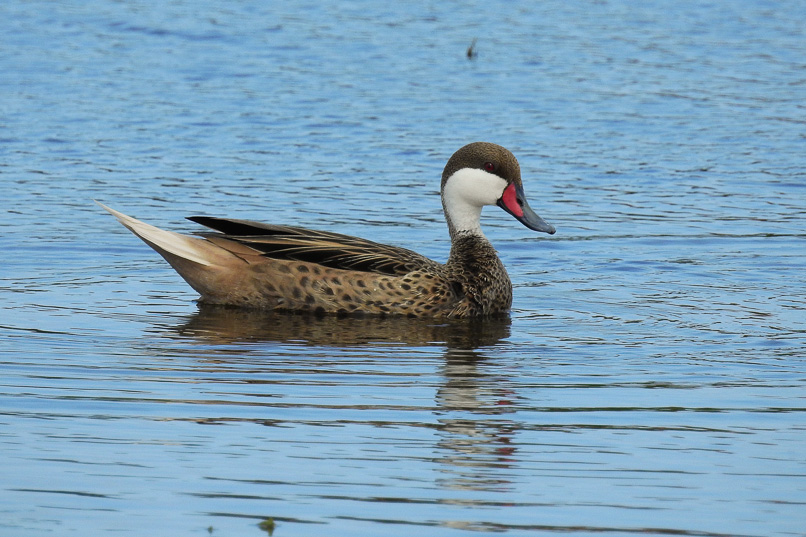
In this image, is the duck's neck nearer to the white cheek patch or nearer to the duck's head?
the white cheek patch

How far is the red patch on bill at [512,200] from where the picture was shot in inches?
396

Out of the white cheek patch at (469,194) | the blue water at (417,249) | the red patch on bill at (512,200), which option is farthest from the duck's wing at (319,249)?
the red patch on bill at (512,200)

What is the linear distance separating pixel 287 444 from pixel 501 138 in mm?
9210

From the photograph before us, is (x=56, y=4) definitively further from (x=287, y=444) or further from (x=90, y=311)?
(x=287, y=444)

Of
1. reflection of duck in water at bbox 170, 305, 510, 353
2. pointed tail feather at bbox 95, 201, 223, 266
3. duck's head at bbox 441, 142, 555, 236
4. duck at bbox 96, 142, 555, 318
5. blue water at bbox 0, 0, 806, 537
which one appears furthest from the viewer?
duck's head at bbox 441, 142, 555, 236

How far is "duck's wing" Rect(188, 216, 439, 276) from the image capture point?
9.50m

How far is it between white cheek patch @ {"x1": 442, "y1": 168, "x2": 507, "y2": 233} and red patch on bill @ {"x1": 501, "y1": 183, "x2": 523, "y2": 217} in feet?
0.11

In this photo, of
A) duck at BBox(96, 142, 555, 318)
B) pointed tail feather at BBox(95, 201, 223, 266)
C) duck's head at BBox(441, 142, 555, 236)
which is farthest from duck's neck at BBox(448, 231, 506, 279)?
pointed tail feather at BBox(95, 201, 223, 266)

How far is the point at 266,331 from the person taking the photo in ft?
29.3

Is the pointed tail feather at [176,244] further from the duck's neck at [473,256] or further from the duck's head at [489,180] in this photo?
the duck's head at [489,180]

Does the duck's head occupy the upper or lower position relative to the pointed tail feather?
upper

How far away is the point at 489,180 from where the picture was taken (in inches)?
395

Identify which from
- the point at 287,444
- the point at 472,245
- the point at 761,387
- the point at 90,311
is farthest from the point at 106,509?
the point at 472,245

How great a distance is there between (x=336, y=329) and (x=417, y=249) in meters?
2.37
